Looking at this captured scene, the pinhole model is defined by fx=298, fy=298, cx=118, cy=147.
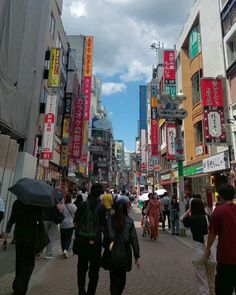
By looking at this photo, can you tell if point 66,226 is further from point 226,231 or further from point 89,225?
point 226,231

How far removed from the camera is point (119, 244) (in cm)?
432

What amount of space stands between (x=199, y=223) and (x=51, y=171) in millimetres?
21490

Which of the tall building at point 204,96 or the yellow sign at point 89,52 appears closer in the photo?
the tall building at point 204,96

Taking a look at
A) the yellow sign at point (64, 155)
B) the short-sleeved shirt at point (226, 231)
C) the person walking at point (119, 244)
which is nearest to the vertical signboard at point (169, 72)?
the yellow sign at point (64, 155)

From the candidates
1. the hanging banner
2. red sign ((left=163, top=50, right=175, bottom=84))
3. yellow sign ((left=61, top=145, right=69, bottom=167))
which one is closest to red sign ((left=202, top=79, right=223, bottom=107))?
the hanging banner

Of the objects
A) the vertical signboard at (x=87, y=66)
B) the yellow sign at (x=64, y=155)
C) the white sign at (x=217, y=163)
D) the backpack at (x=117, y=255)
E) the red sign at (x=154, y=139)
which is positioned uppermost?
the vertical signboard at (x=87, y=66)

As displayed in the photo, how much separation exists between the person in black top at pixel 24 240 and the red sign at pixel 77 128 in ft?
86.1

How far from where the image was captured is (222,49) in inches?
701

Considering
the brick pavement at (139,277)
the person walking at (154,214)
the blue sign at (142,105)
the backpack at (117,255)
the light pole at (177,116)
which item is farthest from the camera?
the blue sign at (142,105)

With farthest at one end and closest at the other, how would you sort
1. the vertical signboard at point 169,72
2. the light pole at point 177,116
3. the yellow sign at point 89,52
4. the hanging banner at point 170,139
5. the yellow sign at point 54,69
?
1. the yellow sign at point 89,52
2. the vertical signboard at point 169,72
3. the hanging banner at point 170,139
4. the yellow sign at point 54,69
5. the light pole at point 177,116

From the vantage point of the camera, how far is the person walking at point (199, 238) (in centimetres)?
496

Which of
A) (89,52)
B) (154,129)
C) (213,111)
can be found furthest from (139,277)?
(89,52)

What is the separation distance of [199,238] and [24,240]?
2942 mm

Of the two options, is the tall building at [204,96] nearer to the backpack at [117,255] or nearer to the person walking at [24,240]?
the backpack at [117,255]
